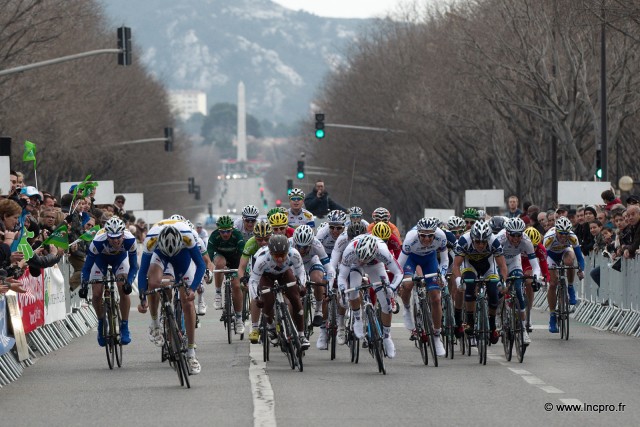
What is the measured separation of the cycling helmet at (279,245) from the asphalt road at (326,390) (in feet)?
4.20

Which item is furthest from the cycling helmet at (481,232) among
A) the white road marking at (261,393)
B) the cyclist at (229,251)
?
the cyclist at (229,251)

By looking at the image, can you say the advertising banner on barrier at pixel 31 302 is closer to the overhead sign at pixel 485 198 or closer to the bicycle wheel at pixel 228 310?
the bicycle wheel at pixel 228 310

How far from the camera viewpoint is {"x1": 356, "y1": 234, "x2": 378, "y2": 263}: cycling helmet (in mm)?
18234

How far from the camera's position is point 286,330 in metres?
18.0

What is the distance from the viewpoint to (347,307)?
20.2 meters

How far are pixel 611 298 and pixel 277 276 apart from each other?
9605 mm

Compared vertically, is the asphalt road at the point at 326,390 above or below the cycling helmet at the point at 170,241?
below

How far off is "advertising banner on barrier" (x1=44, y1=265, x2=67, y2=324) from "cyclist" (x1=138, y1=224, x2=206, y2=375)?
463 centimetres

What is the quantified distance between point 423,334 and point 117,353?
3429mm

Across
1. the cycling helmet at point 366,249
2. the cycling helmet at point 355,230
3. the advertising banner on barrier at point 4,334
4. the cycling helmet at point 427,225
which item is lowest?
the advertising banner on barrier at point 4,334

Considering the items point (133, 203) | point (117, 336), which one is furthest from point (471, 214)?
point (133, 203)

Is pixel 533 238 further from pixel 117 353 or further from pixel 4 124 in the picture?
pixel 4 124

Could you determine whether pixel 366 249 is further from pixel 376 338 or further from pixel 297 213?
pixel 297 213

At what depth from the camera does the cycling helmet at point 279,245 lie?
18000 mm
